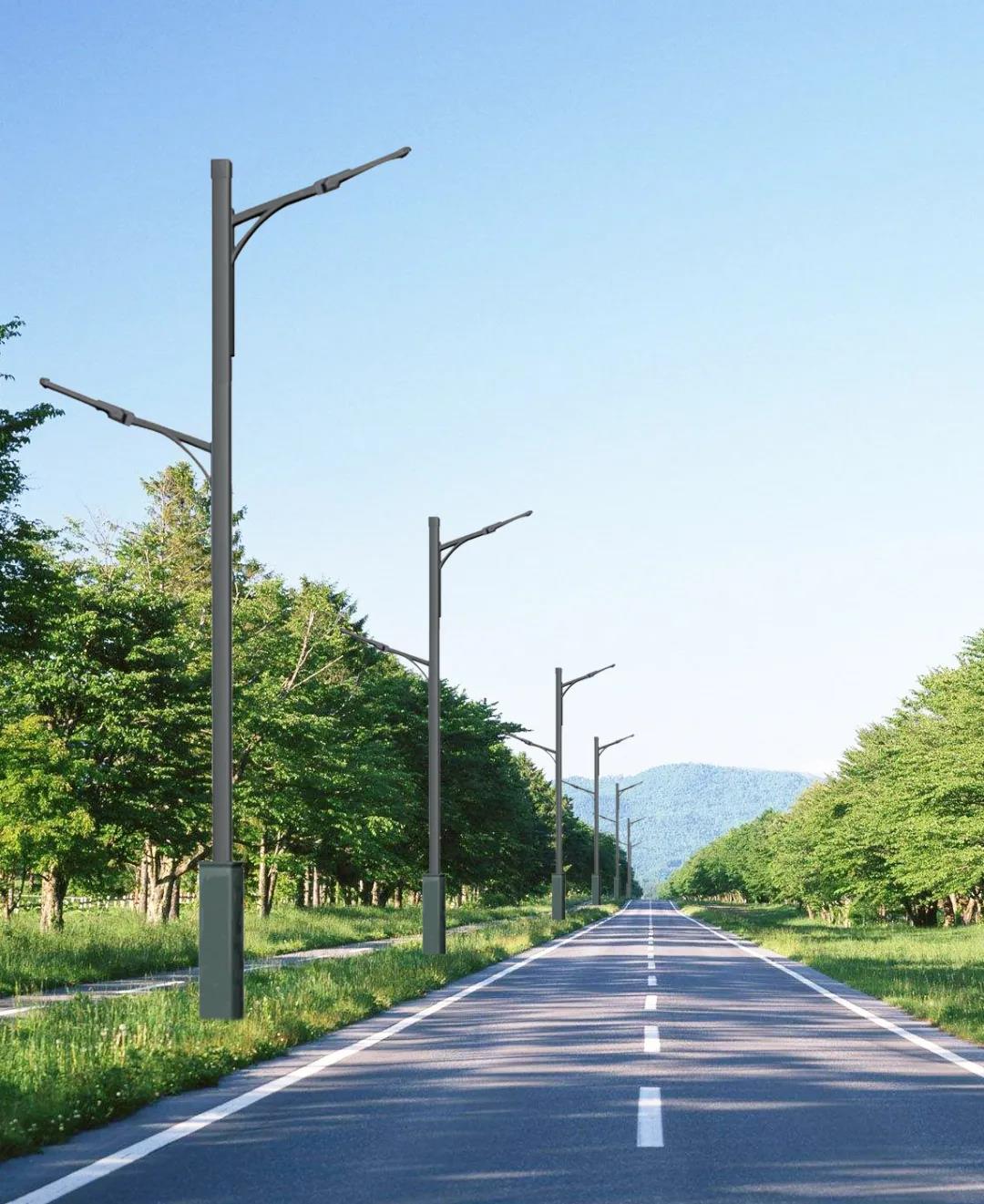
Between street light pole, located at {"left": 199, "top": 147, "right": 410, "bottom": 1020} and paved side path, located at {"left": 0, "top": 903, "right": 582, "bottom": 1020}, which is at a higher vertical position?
street light pole, located at {"left": 199, "top": 147, "right": 410, "bottom": 1020}

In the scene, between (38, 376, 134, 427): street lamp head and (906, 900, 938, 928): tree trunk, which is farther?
(906, 900, 938, 928): tree trunk

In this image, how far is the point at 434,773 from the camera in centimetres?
2861

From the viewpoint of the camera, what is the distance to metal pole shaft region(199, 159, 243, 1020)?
49.5 feet

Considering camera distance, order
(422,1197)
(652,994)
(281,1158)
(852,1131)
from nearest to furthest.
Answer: (422,1197) → (281,1158) → (852,1131) → (652,994)

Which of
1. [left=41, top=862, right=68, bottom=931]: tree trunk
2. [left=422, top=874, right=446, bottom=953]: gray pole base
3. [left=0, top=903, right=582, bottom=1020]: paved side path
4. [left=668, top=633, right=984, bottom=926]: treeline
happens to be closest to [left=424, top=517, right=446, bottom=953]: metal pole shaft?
[left=422, top=874, right=446, bottom=953]: gray pole base

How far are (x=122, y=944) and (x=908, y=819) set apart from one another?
41.1 meters

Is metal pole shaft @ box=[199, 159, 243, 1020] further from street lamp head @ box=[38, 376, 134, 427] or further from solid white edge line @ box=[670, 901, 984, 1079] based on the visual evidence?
solid white edge line @ box=[670, 901, 984, 1079]

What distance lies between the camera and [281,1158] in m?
8.93

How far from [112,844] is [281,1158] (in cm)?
2775

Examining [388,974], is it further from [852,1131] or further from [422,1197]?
[422,1197]

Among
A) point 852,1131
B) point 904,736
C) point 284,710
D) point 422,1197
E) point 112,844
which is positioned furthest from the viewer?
point 904,736

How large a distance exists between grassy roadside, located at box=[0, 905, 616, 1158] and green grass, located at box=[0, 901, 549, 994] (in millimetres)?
5056

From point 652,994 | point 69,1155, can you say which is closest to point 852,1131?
point 69,1155

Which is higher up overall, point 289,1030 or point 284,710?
point 284,710
